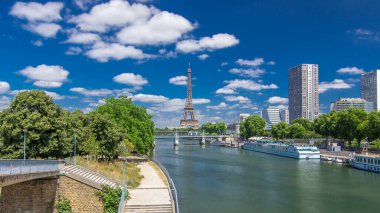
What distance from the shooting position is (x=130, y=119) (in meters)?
62.0

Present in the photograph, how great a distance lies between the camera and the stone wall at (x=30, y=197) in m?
23.6

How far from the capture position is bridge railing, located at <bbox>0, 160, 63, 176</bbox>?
679 inches

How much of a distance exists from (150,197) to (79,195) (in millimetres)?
5774

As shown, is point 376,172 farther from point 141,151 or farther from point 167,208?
point 167,208

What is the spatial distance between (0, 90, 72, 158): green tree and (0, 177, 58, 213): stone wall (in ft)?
27.9

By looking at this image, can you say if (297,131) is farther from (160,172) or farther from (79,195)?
(79,195)

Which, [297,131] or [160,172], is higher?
[297,131]

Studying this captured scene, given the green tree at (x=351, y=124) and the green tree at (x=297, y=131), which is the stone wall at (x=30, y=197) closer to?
the green tree at (x=351, y=124)

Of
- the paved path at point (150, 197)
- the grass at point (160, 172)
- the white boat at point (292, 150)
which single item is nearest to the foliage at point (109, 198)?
the paved path at point (150, 197)

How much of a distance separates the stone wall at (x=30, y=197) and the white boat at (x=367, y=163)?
5444cm

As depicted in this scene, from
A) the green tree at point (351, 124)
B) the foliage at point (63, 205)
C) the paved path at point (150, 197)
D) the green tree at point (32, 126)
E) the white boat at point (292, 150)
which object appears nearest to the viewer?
the foliage at point (63, 205)

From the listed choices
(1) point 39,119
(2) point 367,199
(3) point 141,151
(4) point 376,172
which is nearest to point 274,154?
(4) point 376,172

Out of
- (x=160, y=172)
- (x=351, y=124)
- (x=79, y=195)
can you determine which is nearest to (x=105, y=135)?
(x=160, y=172)

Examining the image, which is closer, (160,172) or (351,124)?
(160,172)
